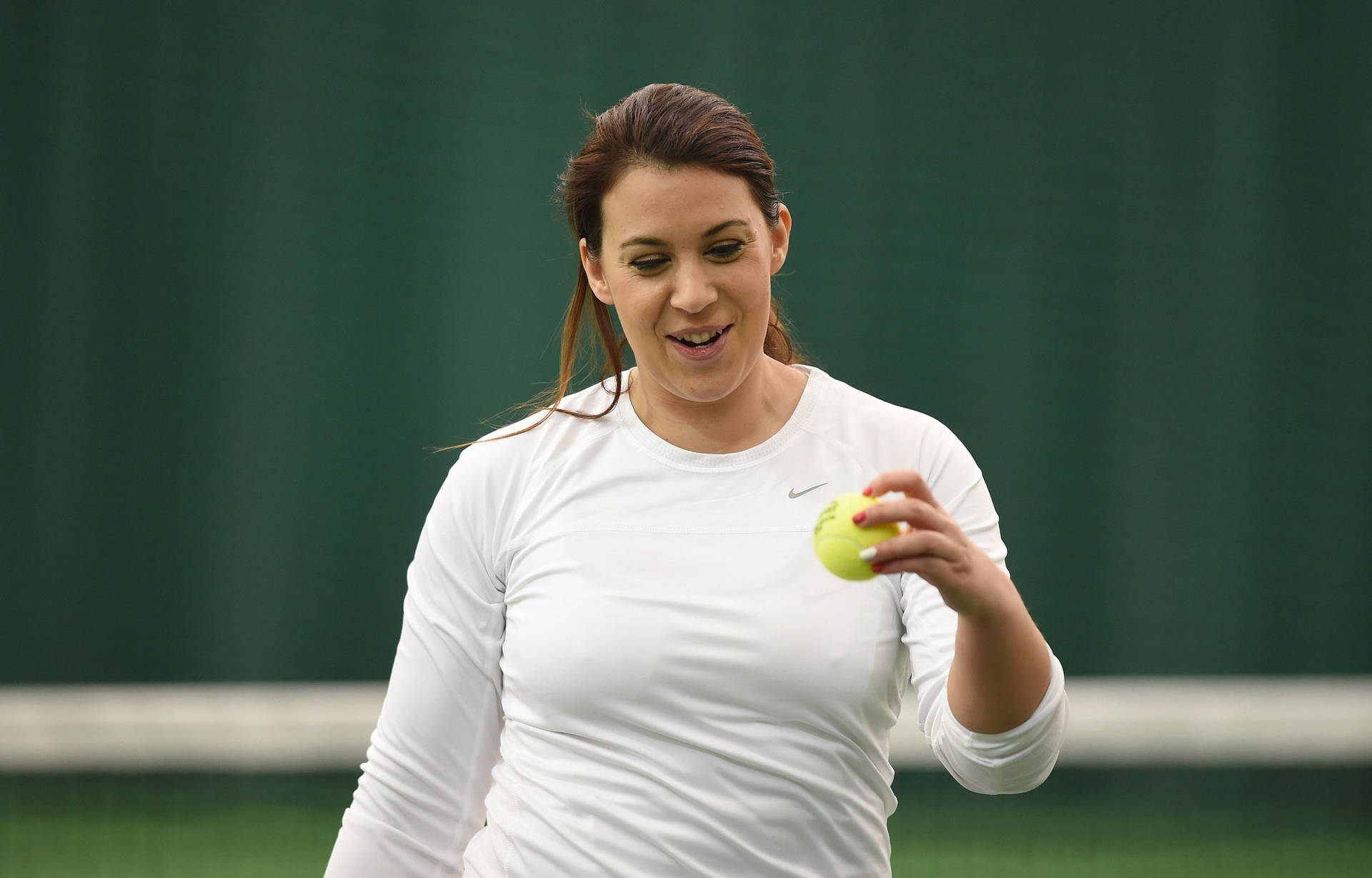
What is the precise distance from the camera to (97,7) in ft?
14.4

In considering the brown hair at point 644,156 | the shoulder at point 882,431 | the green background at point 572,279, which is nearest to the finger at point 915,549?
the shoulder at point 882,431

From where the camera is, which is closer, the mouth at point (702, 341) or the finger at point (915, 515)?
the finger at point (915, 515)

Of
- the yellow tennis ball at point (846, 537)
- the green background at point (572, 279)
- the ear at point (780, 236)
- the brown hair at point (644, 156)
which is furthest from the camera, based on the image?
the green background at point (572, 279)

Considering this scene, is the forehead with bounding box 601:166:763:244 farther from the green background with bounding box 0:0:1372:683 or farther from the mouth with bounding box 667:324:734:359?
the green background with bounding box 0:0:1372:683

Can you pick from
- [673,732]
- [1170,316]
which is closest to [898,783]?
[1170,316]

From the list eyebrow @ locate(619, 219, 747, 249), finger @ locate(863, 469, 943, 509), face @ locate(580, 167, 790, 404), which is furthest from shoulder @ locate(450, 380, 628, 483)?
finger @ locate(863, 469, 943, 509)

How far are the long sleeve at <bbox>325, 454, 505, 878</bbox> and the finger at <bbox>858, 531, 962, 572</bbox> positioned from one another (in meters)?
0.54

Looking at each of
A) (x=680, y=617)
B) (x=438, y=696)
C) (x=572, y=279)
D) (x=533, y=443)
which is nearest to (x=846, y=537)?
(x=680, y=617)

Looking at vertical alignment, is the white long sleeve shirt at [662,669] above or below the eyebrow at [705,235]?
below

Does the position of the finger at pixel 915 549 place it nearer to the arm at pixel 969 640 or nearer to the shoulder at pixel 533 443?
the arm at pixel 969 640

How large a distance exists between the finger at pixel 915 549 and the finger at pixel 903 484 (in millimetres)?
53

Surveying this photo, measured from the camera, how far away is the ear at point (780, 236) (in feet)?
5.35

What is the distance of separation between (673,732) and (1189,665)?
327 cm

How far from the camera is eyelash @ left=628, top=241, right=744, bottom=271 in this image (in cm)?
152
